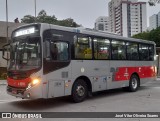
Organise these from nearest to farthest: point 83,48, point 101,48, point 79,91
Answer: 1. point 79,91
2. point 83,48
3. point 101,48

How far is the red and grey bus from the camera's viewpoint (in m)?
9.94

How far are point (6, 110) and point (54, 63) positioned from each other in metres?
2.49

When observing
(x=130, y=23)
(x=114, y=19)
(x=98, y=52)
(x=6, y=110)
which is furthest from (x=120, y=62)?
(x=130, y=23)

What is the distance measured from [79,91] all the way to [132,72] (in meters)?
4.96

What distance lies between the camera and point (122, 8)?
78.6 meters

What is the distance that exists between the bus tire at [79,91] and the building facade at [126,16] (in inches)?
2340

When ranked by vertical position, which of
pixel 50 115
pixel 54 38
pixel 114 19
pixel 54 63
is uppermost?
pixel 114 19

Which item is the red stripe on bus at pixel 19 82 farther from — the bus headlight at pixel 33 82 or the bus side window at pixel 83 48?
the bus side window at pixel 83 48

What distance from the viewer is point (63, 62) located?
10.8 metres

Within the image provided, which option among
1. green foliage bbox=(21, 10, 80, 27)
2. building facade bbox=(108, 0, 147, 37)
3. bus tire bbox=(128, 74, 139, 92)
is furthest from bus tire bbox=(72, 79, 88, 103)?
building facade bbox=(108, 0, 147, 37)

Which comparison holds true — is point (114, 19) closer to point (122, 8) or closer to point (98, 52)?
point (122, 8)

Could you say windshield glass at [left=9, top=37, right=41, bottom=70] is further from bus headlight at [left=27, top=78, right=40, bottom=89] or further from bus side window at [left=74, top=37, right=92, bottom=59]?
bus side window at [left=74, top=37, right=92, bottom=59]

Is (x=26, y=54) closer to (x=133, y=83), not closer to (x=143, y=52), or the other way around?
(x=133, y=83)

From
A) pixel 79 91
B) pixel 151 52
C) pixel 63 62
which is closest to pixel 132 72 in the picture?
pixel 151 52
